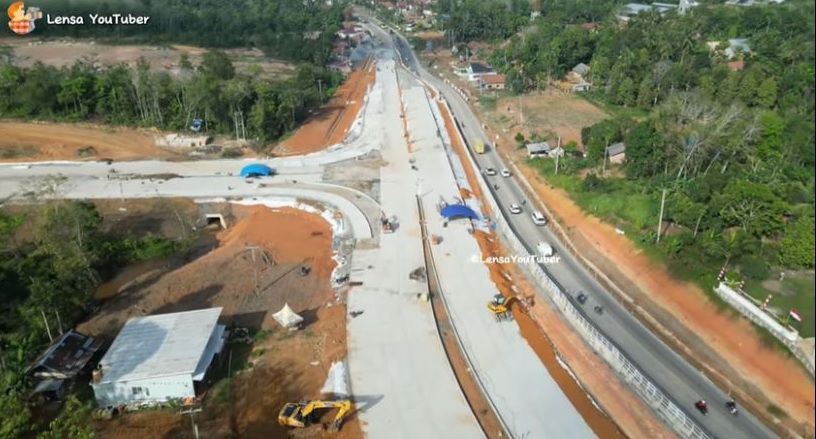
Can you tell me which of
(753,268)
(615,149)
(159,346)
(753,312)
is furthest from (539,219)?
(159,346)

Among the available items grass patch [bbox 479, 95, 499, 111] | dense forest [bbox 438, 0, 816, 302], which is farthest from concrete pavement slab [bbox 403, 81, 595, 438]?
grass patch [bbox 479, 95, 499, 111]

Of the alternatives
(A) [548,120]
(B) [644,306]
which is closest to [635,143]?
(B) [644,306]

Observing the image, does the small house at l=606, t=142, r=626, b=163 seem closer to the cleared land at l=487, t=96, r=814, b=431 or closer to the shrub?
the cleared land at l=487, t=96, r=814, b=431

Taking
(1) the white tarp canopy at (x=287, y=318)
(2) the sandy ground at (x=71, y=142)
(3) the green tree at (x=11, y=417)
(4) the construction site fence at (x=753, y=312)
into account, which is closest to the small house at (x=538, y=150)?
(4) the construction site fence at (x=753, y=312)

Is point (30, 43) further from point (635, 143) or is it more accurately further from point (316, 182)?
point (635, 143)

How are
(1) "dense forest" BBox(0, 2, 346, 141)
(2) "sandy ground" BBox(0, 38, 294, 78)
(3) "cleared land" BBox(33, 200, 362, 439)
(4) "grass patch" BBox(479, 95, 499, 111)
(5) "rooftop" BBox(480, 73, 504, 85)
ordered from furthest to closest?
(2) "sandy ground" BBox(0, 38, 294, 78) < (5) "rooftop" BBox(480, 73, 504, 85) < (4) "grass patch" BBox(479, 95, 499, 111) < (1) "dense forest" BBox(0, 2, 346, 141) < (3) "cleared land" BBox(33, 200, 362, 439)

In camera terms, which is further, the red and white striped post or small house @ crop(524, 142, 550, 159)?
small house @ crop(524, 142, 550, 159)
